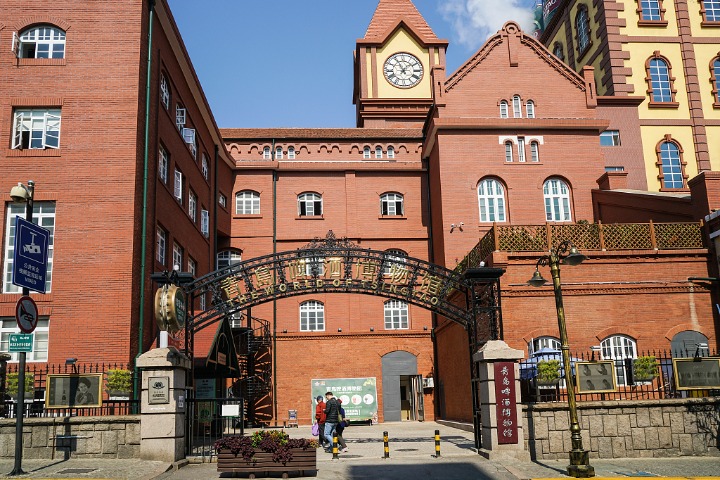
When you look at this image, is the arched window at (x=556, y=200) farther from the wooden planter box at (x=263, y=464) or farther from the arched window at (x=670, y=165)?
the wooden planter box at (x=263, y=464)

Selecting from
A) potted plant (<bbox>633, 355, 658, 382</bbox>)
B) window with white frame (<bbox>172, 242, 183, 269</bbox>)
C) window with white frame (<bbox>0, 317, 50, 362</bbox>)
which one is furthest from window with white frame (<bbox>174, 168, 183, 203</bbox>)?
potted plant (<bbox>633, 355, 658, 382</bbox>)

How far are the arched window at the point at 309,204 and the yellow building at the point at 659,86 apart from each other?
14714mm

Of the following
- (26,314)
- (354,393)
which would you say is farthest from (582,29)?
(26,314)

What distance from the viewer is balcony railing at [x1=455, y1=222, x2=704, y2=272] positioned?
24469 mm

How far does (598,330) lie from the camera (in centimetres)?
2383

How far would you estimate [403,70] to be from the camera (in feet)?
141

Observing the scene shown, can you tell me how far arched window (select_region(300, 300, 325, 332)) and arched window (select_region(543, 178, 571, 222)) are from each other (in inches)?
465

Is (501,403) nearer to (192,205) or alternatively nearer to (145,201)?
(145,201)

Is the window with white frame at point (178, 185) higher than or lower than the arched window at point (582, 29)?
lower

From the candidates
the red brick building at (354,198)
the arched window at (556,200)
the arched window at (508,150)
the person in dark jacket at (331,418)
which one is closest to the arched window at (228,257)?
the red brick building at (354,198)

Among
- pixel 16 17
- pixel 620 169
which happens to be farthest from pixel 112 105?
pixel 620 169

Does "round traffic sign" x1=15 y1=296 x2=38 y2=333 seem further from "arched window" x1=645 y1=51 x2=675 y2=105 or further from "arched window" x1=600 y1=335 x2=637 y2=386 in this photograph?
"arched window" x1=645 y1=51 x2=675 y2=105

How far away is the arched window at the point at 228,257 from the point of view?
36.2 metres

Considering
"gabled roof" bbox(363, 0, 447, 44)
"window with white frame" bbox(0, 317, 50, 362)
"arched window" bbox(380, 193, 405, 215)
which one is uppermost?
"gabled roof" bbox(363, 0, 447, 44)
